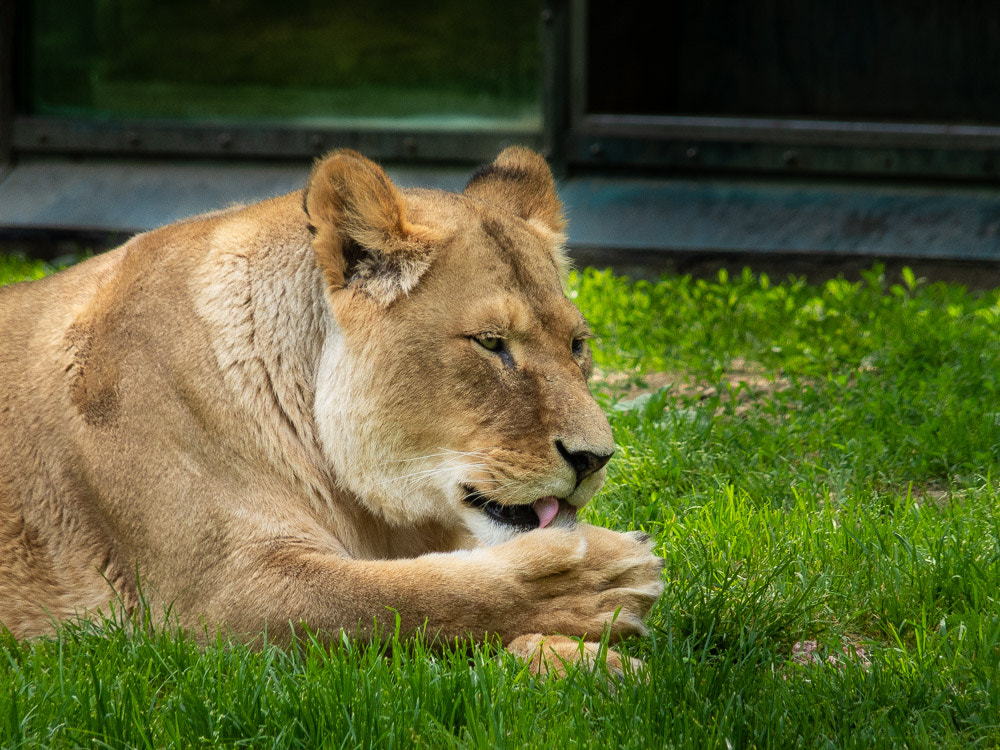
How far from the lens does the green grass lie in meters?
2.22

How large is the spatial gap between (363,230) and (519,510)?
77cm

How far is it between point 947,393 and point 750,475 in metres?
1.11

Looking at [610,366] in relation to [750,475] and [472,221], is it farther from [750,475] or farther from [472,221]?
[472,221]

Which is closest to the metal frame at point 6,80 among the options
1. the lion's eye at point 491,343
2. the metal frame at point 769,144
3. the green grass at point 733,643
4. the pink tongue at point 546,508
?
the metal frame at point 769,144

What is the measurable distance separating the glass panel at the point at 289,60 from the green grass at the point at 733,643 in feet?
16.3

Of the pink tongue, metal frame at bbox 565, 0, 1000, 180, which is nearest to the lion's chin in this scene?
the pink tongue

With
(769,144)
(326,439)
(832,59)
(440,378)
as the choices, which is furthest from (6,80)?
(440,378)

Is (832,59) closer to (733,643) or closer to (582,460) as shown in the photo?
(582,460)

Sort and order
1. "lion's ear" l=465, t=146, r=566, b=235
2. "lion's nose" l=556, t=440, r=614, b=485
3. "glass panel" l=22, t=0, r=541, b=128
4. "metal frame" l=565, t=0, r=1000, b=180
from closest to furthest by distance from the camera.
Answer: "lion's nose" l=556, t=440, r=614, b=485, "lion's ear" l=465, t=146, r=566, b=235, "metal frame" l=565, t=0, r=1000, b=180, "glass panel" l=22, t=0, r=541, b=128

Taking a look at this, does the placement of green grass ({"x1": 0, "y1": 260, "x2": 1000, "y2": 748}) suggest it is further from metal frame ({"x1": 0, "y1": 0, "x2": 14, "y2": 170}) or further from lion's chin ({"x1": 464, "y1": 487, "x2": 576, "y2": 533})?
metal frame ({"x1": 0, "y1": 0, "x2": 14, "y2": 170})

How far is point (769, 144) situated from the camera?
757cm

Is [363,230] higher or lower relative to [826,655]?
higher

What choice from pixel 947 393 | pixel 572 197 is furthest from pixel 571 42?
pixel 947 393

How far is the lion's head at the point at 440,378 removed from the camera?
2754 millimetres
